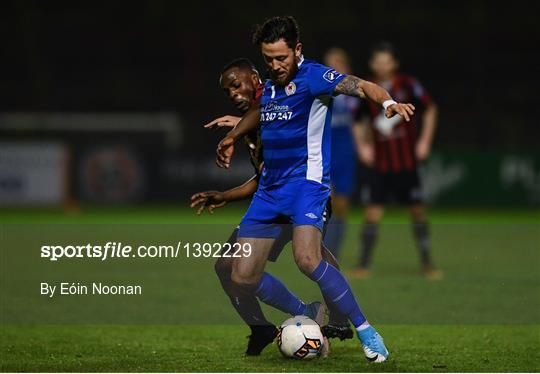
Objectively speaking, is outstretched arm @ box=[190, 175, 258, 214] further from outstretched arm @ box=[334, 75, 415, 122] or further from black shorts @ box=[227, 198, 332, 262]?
outstretched arm @ box=[334, 75, 415, 122]

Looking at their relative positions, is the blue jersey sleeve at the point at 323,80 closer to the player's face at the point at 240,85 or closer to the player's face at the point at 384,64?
the player's face at the point at 240,85

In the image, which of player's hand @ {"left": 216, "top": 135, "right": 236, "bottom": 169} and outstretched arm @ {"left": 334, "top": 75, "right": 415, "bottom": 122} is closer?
outstretched arm @ {"left": 334, "top": 75, "right": 415, "bottom": 122}

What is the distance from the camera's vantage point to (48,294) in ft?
26.8

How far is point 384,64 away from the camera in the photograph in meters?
9.37

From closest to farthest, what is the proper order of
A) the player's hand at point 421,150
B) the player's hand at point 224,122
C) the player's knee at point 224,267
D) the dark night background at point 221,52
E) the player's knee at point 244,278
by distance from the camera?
the player's knee at point 244,278 < the player's knee at point 224,267 < the player's hand at point 224,122 < the player's hand at point 421,150 < the dark night background at point 221,52

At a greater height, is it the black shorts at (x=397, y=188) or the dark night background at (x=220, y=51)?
the black shorts at (x=397, y=188)

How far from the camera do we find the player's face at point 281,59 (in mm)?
5398

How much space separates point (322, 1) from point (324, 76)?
20.5 metres

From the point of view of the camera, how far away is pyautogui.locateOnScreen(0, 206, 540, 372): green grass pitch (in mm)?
5473

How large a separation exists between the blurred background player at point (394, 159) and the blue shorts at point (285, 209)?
382 centimetres

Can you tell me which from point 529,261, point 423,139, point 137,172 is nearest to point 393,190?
point 423,139

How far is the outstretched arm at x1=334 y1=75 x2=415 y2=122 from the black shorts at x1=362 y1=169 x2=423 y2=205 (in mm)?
4253

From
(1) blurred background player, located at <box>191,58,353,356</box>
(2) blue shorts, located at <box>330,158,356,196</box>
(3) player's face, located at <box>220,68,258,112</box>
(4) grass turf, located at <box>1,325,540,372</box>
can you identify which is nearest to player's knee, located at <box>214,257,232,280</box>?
(1) blurred background player, located at <box>191,58,353,356</box>

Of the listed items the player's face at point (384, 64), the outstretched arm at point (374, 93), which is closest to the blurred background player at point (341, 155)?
the player's face at point (384, 64)
